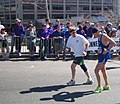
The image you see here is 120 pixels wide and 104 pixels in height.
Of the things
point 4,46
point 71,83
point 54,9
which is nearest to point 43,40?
point 4,46

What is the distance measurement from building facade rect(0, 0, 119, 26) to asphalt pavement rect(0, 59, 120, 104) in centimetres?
10097

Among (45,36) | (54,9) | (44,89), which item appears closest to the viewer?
(44,89)

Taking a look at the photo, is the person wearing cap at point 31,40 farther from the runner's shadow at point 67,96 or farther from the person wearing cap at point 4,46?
the runner's shadow at point 67,96

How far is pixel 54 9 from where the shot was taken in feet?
376

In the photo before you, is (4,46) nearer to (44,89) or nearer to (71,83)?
(71,83)

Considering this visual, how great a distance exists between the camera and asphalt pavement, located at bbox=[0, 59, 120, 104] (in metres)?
7.41

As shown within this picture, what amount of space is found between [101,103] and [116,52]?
10117 millimetres

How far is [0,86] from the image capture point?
883 centimetres

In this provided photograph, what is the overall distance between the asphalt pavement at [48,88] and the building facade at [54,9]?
100969 mm

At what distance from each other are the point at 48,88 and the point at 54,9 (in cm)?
10716

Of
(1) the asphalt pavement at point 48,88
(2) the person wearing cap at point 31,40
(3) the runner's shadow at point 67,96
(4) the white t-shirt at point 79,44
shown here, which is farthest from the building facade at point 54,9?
(3) the runner's shadow at point 67,96

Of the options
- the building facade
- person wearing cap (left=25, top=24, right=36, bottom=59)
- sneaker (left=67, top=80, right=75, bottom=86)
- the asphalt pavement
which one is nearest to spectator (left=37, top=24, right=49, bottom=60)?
person wearing cap (left=25, top=24, right=36, bottom=59)

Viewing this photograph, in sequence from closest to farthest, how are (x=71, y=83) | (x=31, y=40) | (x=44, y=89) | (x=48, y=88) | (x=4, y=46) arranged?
(x=44, y=89)
(x=48, y=88)
(x=71, y=83)
(x=4, y=46)
(x=31, y=40)

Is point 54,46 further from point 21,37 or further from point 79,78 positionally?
point 79,78
